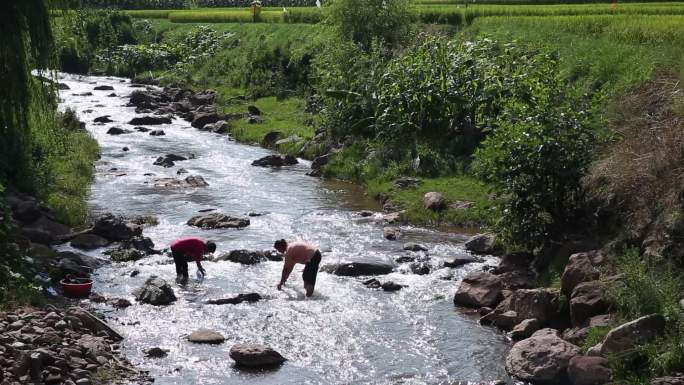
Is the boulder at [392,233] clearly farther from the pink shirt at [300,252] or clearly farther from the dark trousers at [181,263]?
the dark trousers at [181,263]

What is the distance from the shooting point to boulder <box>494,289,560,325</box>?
63.8 feet

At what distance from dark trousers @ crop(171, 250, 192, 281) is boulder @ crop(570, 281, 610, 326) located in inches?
384

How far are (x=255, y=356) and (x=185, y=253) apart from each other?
6127 millimetres

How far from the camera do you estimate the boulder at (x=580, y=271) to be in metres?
19.5

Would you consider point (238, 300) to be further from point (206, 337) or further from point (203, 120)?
point (203, 120)

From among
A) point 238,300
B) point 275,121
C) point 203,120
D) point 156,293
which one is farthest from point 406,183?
point 203,120

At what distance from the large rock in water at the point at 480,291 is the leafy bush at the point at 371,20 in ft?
86.8

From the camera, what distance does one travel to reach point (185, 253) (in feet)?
75.8

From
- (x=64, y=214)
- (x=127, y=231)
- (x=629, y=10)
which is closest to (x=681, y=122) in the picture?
(x=127, y=231)

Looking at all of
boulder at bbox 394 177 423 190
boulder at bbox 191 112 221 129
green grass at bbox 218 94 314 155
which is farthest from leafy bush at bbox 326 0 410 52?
boulder at bbox 394 177 423 190

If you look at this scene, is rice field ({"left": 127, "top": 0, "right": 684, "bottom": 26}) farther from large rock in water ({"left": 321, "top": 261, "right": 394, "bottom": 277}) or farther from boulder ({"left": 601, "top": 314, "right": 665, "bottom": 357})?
boulder ({"left": 601, "top": 314, "right": 665, "bottom": 357})

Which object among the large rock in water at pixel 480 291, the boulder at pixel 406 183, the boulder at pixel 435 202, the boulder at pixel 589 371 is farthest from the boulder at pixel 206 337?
the boulder at pixel 406 183

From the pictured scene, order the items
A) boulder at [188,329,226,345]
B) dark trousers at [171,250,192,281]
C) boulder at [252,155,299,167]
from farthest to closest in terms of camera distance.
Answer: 1. boulder at [252,155,299,167]
2. dark trousers at [171,250,192,281]
3. boulder at [188,329,226,345]

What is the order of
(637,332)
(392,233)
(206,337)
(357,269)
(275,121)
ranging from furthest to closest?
(275,121) < (392,233) < (357,269) < (206,337) < (637,332)
